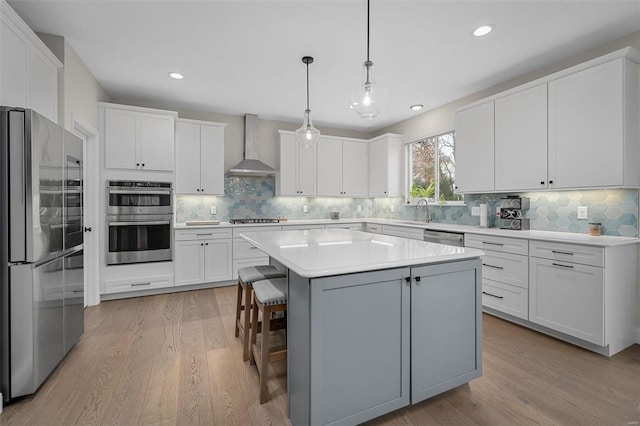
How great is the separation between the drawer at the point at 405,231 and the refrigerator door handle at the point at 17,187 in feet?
12.5

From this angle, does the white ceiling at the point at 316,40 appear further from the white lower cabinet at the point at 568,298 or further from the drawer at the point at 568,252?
the white lower cabinet at the point at 568,298

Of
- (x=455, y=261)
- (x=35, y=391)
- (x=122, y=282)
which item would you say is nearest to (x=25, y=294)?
(x=35, y=391)

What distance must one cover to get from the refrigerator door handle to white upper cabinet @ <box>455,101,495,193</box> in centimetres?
410

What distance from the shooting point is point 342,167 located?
5500mm

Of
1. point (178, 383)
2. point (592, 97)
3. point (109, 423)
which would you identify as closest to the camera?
point (109, 423)

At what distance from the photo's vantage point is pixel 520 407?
70.9 inches

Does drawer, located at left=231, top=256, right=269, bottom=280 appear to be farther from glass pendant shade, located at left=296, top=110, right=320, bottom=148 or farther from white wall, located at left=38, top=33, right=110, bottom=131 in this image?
white wall, located at left=38, top=33, right=110, bottom=131

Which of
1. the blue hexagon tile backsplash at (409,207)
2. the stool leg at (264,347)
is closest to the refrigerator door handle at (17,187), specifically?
the stool leg at (264,347)

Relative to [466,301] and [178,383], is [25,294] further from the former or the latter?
[466,301]

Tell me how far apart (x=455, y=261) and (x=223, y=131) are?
12.8ft

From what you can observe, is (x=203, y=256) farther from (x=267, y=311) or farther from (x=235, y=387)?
(x=267, y=311)

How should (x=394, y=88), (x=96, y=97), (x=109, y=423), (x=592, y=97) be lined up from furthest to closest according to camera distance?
(x=394, y=88) < (x=96, y=97) < (x=592, y=97) < (x=109, y=423)

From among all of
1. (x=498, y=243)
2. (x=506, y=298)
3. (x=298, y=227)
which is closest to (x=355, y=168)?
(x=298, y=227)

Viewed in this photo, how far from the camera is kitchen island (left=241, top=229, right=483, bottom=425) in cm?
147
